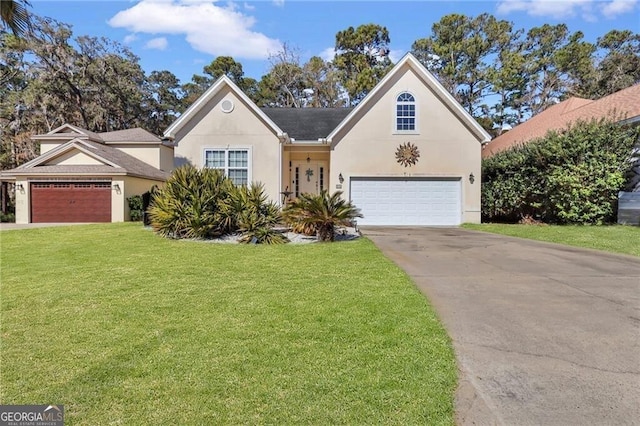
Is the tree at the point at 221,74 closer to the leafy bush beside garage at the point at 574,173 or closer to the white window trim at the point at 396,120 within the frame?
the white window trim at the point at 396,120

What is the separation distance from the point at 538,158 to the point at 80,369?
670 inches

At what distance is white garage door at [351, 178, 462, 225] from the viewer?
54.8 ft

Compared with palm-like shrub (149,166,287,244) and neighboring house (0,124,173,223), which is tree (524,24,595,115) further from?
palm-like shrub (149,166,287,244)

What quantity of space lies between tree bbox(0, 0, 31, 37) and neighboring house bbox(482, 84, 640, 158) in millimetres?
18843

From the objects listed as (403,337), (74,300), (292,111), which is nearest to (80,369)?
(74,300)

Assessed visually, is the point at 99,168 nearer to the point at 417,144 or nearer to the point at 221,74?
the point at 417,144

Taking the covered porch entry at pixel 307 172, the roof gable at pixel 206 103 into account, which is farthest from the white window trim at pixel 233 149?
the covered porch entry at pixel 307 172

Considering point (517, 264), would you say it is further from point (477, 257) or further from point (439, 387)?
point (439, 387)

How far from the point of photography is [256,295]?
566 cm

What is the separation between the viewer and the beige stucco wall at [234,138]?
1638cm

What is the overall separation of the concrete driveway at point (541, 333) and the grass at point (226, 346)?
1.19 ft

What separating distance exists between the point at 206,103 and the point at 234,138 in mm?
2017

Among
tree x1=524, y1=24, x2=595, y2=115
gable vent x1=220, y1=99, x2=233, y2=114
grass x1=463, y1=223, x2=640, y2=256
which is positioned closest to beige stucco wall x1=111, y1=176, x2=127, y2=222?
gable vent x1=220, y1=99, x2=233, y2=114

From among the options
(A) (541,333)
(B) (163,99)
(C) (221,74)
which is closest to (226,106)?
(A) (541,333)
